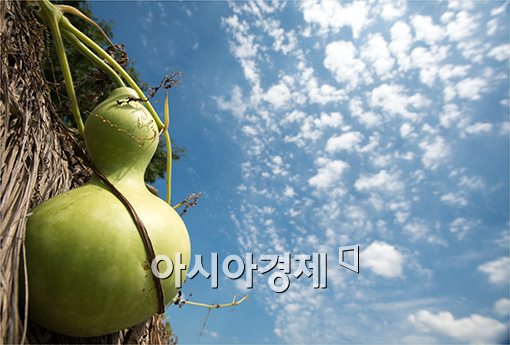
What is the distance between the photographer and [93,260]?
1.05 meters

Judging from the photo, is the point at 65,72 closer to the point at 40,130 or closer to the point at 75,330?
the point at 40,130

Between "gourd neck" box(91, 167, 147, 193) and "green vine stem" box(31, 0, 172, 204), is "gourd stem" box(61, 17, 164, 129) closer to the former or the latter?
"green vine stem" box(31, 0, 172, 204)

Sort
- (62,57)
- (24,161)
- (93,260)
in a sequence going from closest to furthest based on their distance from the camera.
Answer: (93,260)
(24,161)
(62,57)

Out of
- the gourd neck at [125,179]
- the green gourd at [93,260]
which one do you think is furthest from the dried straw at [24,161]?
the gourd neck at [125,179]

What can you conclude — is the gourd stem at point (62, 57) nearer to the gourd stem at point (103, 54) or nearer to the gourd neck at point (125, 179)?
the gourd stem at point (103, 54)

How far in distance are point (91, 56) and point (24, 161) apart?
1.36 feet

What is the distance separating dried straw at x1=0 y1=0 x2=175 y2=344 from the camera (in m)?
1.00

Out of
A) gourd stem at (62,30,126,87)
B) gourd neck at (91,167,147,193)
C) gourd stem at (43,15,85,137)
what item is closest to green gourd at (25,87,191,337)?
gourd neck at (91,167,147,193)

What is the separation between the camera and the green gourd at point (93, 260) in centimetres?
104

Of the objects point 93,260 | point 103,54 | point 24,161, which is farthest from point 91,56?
point 93,260

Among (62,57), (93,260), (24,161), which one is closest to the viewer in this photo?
(93,260)

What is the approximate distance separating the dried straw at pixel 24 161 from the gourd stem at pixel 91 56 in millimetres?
78

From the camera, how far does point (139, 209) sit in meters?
1.18

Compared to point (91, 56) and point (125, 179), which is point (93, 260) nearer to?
point (125, 179)
